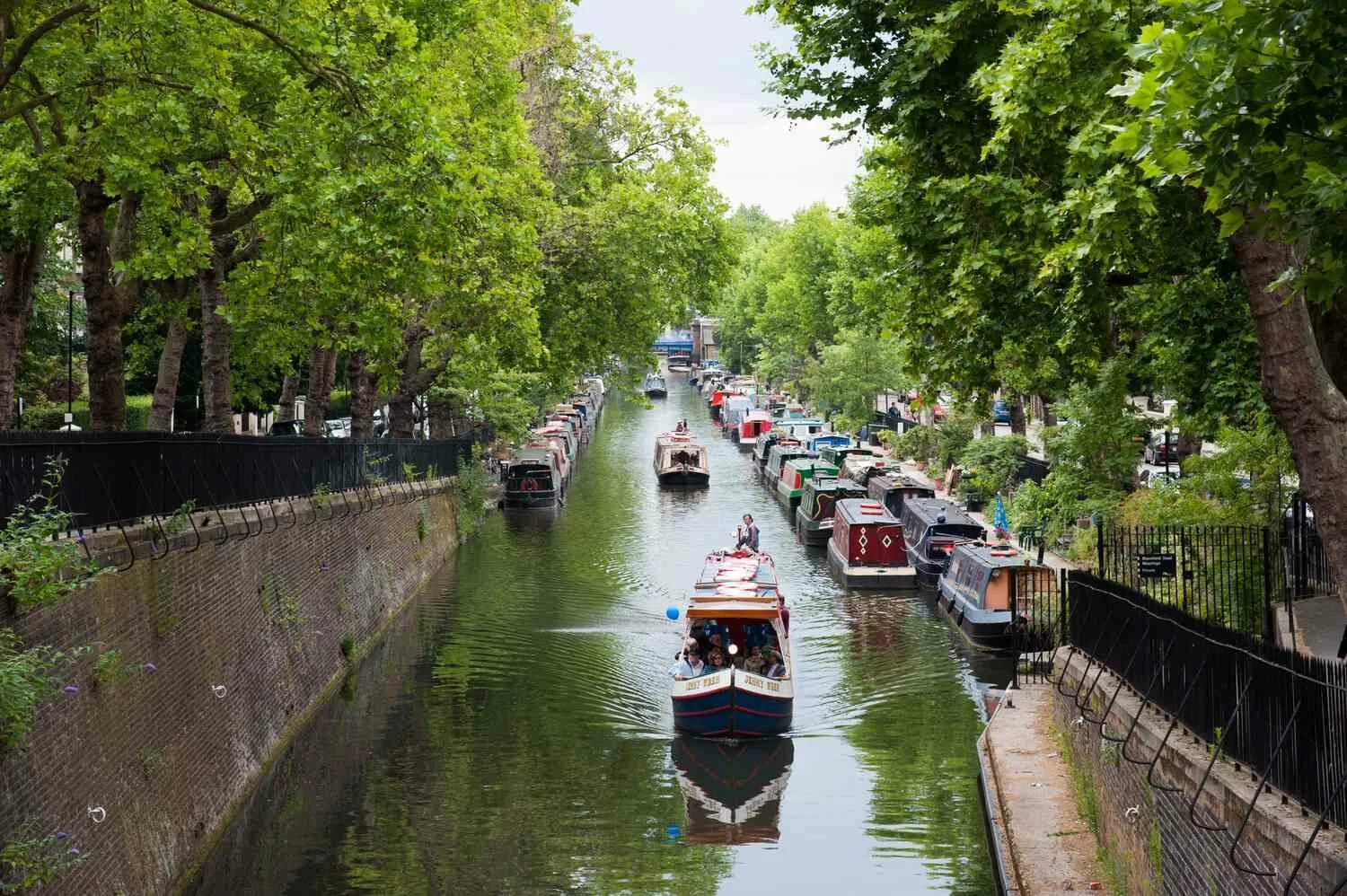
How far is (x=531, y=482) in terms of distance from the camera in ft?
199

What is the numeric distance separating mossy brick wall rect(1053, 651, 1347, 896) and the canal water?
291cm

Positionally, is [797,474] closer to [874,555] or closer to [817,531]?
[817,531]

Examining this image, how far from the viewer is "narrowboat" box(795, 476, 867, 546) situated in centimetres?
5088

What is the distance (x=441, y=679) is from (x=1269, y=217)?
23.2m

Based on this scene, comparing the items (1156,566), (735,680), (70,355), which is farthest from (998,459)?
(1156,566)

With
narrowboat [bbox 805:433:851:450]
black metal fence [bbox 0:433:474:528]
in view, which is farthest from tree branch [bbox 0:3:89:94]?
narrowboat [bbox 805:433:851:450]

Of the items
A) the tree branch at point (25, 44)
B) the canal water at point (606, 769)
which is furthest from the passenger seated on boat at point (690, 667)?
the tree branch at point (25, 44)

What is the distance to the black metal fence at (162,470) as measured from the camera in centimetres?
1532

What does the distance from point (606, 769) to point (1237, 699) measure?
13777 millimetres

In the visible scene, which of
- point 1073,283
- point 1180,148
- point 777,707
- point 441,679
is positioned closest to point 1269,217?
point 1180,148

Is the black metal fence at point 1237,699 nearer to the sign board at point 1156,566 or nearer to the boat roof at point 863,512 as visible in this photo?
the sign board at point 1156,566

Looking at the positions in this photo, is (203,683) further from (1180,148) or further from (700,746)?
(1180,148)

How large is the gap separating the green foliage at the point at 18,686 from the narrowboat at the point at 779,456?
5353 centimetres

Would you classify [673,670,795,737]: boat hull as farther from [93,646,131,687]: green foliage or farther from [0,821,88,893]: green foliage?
[0,821,88,893]: green foliage
